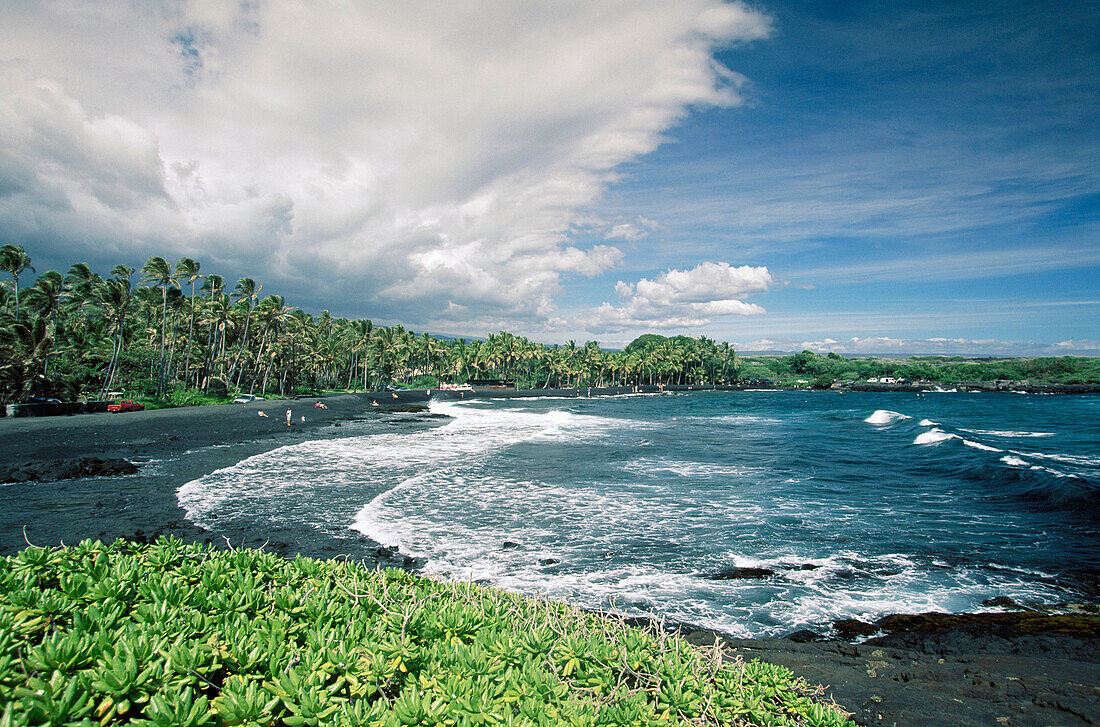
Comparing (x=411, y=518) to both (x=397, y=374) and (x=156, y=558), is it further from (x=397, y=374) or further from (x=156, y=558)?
(x=397, y=374)

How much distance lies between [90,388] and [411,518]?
203ft

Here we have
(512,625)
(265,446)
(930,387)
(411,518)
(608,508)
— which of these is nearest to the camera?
(512,625)

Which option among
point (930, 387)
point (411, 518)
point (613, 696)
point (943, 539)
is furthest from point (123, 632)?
point (930, 387)

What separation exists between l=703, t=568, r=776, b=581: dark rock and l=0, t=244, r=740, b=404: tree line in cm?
5558

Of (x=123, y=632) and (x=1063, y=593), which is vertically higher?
(x=123, y=632)

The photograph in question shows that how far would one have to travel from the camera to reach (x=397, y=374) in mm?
132750

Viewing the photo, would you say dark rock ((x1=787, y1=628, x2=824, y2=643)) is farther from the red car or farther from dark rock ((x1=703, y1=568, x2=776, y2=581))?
the red car

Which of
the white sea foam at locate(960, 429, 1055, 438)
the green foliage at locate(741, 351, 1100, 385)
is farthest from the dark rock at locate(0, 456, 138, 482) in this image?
the green foliage at locate(741, 351, 1100, 385)

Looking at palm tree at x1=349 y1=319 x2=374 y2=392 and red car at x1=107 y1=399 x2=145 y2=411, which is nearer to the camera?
red car at x1=107 y1=399 x2=145 y2=411

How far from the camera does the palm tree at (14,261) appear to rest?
50.8 m

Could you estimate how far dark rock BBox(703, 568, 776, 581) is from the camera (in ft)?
35.1

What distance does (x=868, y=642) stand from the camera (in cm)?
798

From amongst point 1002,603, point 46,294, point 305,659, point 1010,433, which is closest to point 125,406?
point 46,294

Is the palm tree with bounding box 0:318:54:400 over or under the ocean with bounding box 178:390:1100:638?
over
